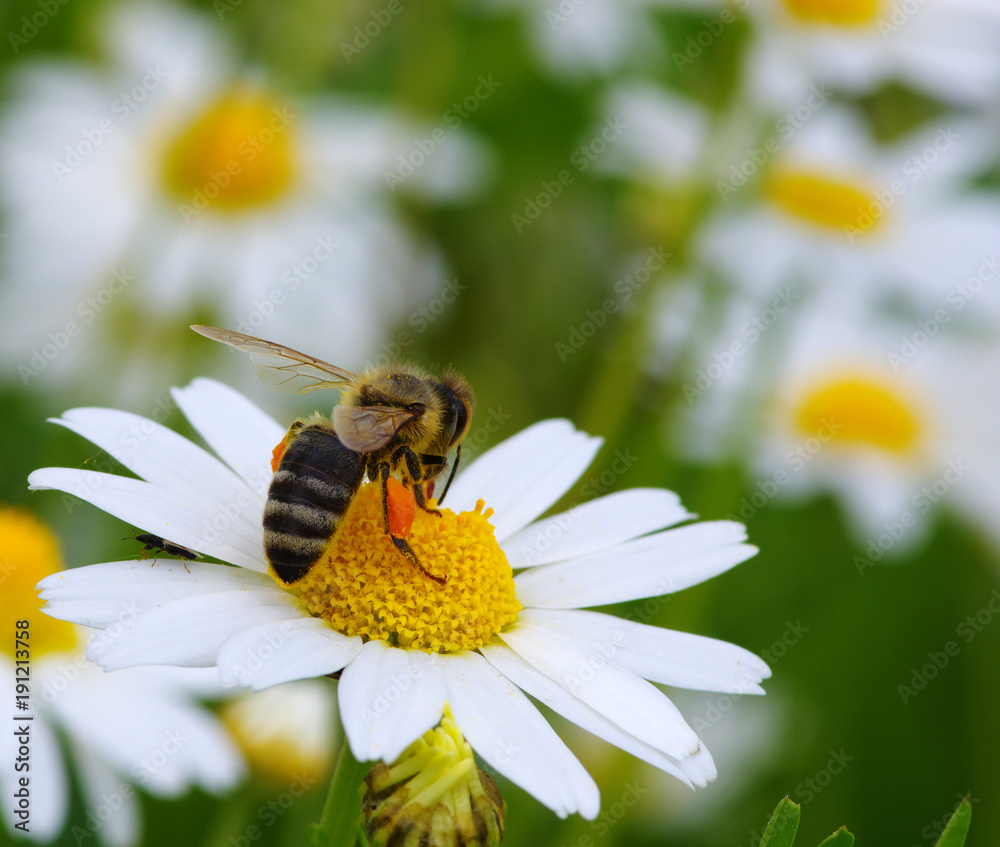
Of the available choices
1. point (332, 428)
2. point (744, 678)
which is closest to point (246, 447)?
point (332, 428)

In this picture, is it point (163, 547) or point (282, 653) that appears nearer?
point (282, 653)

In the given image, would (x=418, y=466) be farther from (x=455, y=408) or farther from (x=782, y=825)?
(x=782, y=825)

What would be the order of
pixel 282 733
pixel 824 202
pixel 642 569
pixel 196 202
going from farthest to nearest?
1. pixel 824 202
2. pixel 196 202
3. pixel 282 733
4. pixel 642 569

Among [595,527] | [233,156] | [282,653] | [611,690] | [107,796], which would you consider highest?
[233,156]

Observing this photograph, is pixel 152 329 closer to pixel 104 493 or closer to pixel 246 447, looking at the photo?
pixel 246 447

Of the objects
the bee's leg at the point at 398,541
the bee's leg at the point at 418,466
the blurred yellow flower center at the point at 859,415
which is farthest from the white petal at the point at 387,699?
the blurred yellow flower center at the point at 859,415

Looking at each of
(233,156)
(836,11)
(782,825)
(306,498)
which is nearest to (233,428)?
(306,498)
